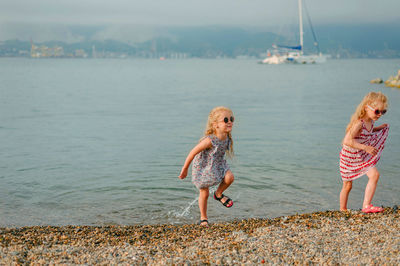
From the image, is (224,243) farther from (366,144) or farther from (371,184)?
(366,144)

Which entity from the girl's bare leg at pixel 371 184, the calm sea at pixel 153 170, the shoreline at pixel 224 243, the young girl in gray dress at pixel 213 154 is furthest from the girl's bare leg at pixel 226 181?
the girl's bare leg at pixel 371 184

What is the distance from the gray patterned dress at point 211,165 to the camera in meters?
6.02

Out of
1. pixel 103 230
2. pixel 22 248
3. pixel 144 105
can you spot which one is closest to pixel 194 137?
pixel 103 230

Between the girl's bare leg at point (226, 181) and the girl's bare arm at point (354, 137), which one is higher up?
the girl's bare arm at point (354, 137)

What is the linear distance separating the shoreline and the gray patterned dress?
627 mm

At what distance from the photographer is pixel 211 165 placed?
19.8 feet

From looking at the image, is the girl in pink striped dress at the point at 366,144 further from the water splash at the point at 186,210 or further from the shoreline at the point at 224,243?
the water splash at the point at 186,210

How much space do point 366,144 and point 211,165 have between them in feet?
7.39

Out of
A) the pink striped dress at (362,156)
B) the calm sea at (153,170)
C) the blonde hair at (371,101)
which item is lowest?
the calm sea at (153,170)

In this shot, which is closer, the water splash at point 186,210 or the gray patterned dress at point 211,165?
the gray patterned dress at point 211,165

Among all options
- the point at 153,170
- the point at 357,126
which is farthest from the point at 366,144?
the point at 153,170

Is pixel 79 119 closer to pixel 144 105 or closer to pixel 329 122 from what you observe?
pixel 144 105

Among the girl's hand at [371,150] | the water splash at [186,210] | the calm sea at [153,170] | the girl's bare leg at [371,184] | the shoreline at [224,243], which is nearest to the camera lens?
the shoreline at [224,243]

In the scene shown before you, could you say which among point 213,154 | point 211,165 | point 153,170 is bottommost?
point 153,170
